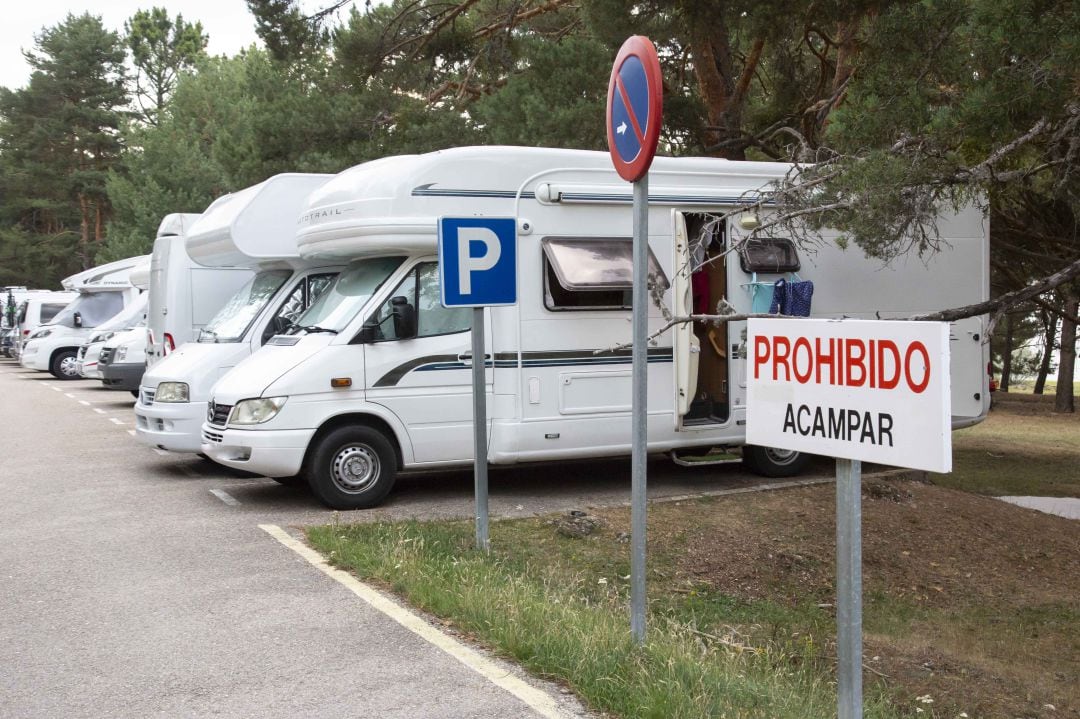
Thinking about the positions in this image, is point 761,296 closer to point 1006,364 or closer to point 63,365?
point 63,365

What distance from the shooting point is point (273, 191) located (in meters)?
11.2

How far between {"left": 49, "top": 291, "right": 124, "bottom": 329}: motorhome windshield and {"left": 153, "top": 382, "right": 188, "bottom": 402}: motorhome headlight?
15531 millimetres

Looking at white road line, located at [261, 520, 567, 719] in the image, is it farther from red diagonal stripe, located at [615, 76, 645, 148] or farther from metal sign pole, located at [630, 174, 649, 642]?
red diagonal stripe, located at [615, 76, 645, 148]

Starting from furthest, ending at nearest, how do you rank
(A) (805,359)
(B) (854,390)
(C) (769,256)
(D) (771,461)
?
1. (D) (771,461)
2. (C) (769,256)
3. (A) (805,359)
4. (B) (854,390)

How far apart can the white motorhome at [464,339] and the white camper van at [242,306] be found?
1.06 m

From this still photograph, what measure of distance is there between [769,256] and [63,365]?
2075cm

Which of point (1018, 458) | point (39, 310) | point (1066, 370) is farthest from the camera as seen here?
point (39, 310)

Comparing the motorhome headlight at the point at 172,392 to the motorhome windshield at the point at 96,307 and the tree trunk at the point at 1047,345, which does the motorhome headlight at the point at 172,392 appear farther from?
the tree trunk at the point at 1047,345

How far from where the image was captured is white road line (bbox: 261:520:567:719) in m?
4.62

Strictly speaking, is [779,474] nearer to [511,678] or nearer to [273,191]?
[273,191]

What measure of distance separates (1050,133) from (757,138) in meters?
7.98

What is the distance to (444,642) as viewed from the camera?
543 cm

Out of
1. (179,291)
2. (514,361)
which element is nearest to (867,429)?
(514,361)

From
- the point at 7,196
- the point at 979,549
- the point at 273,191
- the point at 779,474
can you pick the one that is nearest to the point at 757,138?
the point at 779,474
